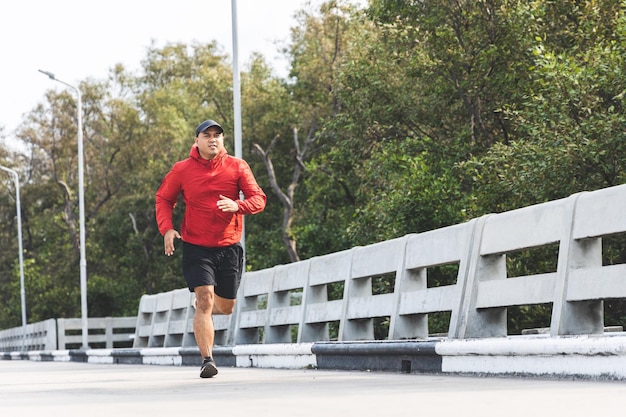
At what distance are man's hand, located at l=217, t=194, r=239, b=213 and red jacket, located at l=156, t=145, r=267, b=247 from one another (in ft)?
0.56

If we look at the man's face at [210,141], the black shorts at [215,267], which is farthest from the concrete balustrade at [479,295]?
the man's face at [210,141]

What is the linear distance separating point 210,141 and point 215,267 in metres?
1.08

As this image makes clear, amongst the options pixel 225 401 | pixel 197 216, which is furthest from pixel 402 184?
pixel 225 401

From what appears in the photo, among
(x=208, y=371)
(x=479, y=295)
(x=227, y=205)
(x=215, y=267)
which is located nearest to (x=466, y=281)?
(x=479, y=295)

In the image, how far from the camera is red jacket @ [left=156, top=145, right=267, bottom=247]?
10.4 m

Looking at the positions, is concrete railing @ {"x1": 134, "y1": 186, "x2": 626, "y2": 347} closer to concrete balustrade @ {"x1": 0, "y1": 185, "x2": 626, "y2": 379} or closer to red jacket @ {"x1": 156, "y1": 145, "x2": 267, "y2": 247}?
concrete balustrade @ {"x1": 0, "y1": 185, "x2": 626, "y2": 379}

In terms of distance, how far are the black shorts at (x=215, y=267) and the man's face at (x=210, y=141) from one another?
0.81 metres

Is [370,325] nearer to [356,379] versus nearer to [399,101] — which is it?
[356,379]

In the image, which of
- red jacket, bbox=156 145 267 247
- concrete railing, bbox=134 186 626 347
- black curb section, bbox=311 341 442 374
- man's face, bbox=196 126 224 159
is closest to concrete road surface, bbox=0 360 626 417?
black curb section, bbox=311 341 442 374

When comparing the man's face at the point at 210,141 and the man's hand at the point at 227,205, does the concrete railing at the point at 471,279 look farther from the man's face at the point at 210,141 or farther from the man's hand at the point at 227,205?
the man's face at the point at 210,141

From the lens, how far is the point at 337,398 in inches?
254

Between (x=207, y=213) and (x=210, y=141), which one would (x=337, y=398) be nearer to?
(x=207, y=213)

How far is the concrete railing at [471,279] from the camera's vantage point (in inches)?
303

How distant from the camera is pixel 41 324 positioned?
42281 millimetres
